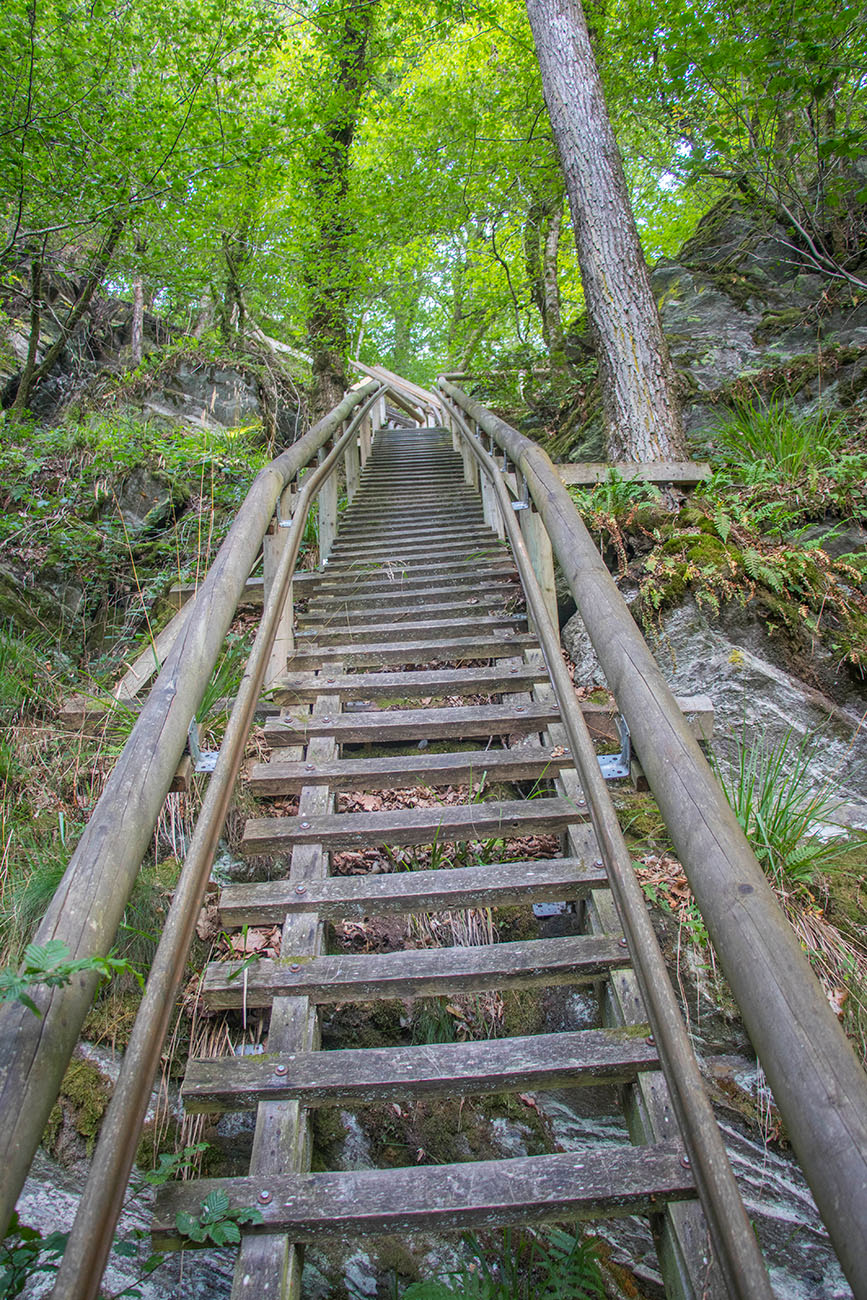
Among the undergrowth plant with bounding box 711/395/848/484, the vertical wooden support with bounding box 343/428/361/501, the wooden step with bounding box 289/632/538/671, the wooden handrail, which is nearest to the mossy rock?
the wooden handrail

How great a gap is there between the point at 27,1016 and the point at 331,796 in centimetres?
162

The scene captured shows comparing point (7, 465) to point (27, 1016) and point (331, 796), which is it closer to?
point (331, 796)

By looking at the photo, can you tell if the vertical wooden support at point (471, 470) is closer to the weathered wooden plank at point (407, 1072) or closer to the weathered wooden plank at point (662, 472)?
the weathered wooden plank at point (662, 472)

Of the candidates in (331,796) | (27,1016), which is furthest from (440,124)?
(27,1016)

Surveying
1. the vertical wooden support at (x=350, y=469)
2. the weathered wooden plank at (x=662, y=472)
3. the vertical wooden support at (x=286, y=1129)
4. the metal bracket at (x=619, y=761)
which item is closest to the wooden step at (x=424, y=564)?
the weathered wooden plank at (x=662, y=472)

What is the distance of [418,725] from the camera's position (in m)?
2.94

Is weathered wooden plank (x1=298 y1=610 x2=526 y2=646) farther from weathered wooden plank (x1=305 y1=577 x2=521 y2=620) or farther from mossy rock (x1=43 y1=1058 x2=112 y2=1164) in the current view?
mossy rock (x1=43 y1=1058 x2=112 y2=1164)

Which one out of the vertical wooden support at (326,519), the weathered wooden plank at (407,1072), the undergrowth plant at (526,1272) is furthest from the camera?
the vertical wooden support at (326,519)

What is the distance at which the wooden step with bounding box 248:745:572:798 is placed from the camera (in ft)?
8.77

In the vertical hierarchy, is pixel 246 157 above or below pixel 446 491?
above

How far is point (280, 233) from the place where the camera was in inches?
354

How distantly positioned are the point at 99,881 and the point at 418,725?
1744 millimetres

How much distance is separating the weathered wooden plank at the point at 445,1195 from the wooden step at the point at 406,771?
1310 millimetres

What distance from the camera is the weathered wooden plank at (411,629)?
378 centimetres
